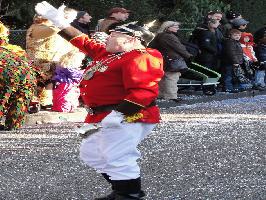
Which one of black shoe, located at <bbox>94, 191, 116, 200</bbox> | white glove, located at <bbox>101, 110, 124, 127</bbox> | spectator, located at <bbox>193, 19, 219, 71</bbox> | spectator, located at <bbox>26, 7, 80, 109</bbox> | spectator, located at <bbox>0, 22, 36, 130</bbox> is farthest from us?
spectator, located at <bbox>193, 19, 219, 71</bbox>

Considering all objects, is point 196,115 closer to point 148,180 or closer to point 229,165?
point 229,165

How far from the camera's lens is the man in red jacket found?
593cm

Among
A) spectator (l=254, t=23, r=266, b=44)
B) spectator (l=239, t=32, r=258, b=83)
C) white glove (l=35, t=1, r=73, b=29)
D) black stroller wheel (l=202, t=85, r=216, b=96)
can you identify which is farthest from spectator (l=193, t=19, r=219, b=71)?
white glove (l=35, t=1, r=73, b=29)

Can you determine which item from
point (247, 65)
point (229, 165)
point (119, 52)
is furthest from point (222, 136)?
point (247, 65)

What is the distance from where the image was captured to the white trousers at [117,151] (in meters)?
5.93

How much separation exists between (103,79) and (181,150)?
328 cm

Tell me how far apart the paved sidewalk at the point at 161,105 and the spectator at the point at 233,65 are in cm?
27

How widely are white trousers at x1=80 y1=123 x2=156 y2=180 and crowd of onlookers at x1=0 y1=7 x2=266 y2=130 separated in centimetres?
95

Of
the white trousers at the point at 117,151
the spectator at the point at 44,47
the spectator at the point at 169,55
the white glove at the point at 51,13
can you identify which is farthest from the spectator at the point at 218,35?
the white trousers at the point at 117,151

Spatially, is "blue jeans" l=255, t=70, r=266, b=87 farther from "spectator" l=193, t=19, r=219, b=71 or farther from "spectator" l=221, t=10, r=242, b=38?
"spectator" l=193, t=19, r=219, b=71

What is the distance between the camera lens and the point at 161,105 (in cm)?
1505

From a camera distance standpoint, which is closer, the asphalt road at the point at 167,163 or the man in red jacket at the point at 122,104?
the man in red jacket at the point at 122,104

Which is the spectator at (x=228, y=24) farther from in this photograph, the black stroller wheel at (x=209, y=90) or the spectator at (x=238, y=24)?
the black stroller wheel at (x=209, y=90)

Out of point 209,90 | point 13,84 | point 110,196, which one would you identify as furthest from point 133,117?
point 209,90
